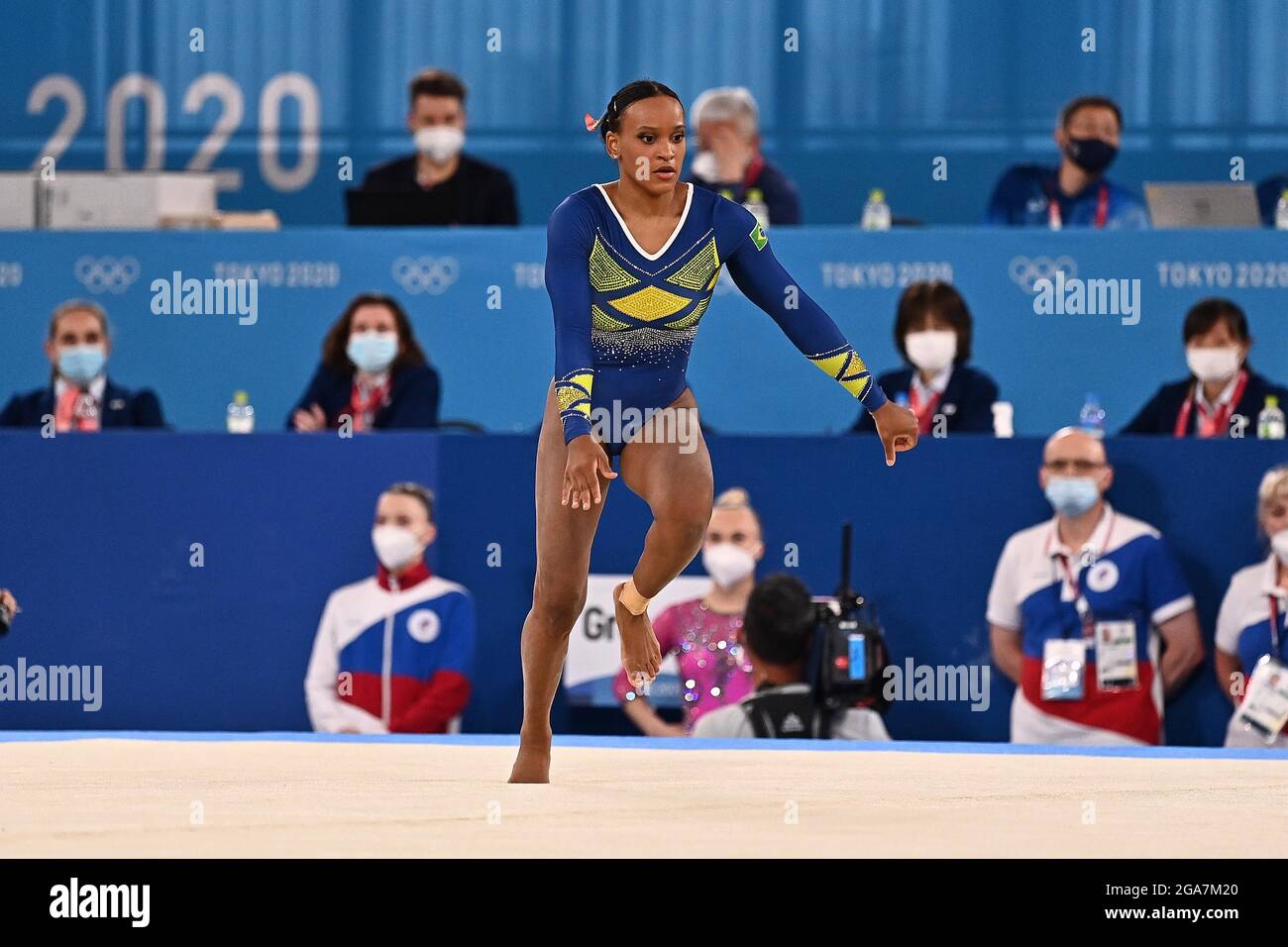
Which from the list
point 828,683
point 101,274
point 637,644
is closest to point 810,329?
point 637,644

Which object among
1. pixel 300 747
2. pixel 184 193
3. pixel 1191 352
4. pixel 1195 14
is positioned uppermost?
pixel 1195 14

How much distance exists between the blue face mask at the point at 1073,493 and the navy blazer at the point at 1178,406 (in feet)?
4.00

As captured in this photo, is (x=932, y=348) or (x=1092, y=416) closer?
(x=932, y=348)

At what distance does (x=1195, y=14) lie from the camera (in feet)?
36.2

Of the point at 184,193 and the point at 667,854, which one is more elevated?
the point at 184,193

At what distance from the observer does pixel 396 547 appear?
693 centimetres

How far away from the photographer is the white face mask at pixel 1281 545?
6.57 m

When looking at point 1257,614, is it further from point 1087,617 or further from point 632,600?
point 632,600

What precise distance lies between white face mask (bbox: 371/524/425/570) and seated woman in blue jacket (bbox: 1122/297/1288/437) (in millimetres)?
3138

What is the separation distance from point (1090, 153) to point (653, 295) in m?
4.90

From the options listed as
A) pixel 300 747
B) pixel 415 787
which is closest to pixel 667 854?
pixel 415 787

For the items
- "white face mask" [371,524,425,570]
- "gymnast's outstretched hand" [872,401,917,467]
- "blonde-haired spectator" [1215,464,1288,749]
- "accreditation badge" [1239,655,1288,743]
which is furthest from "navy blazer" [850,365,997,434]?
"gymnast's outstretched hand" [872,401,917,467]

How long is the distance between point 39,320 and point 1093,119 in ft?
16.8

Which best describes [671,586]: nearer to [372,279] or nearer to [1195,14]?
[372,279]
